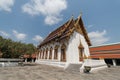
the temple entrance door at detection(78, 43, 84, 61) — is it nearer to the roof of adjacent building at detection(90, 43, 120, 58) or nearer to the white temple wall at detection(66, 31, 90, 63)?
the white temple wall at detection(66, 31, 90, 63)

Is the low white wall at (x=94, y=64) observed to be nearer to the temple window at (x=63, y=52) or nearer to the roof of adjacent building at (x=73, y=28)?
the temple window at (x=63, y=52)

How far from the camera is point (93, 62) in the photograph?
16500 millimetres

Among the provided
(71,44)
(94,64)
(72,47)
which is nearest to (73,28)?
(71,44)

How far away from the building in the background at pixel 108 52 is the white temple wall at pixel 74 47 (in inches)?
251

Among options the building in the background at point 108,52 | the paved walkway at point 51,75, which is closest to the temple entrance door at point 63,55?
the paved walkway at point 51,75

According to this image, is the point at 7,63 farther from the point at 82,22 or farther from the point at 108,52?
the point at 108,52

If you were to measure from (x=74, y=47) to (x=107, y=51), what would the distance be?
30.5 ft

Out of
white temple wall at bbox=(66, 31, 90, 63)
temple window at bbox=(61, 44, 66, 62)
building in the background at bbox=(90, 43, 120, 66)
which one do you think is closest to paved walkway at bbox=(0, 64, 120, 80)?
white temple wall at bbox=(66, 31, 90, 63)

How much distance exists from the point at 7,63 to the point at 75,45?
11.5 metres

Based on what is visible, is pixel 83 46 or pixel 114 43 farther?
pixel 114 43

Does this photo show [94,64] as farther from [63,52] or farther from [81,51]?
[63,52]

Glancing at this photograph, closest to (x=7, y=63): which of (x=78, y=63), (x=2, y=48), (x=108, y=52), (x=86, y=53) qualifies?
(x=2, y=48)

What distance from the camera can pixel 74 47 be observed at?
19469 millimetres

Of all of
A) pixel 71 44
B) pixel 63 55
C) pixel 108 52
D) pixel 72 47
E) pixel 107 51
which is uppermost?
pixel 71 44
